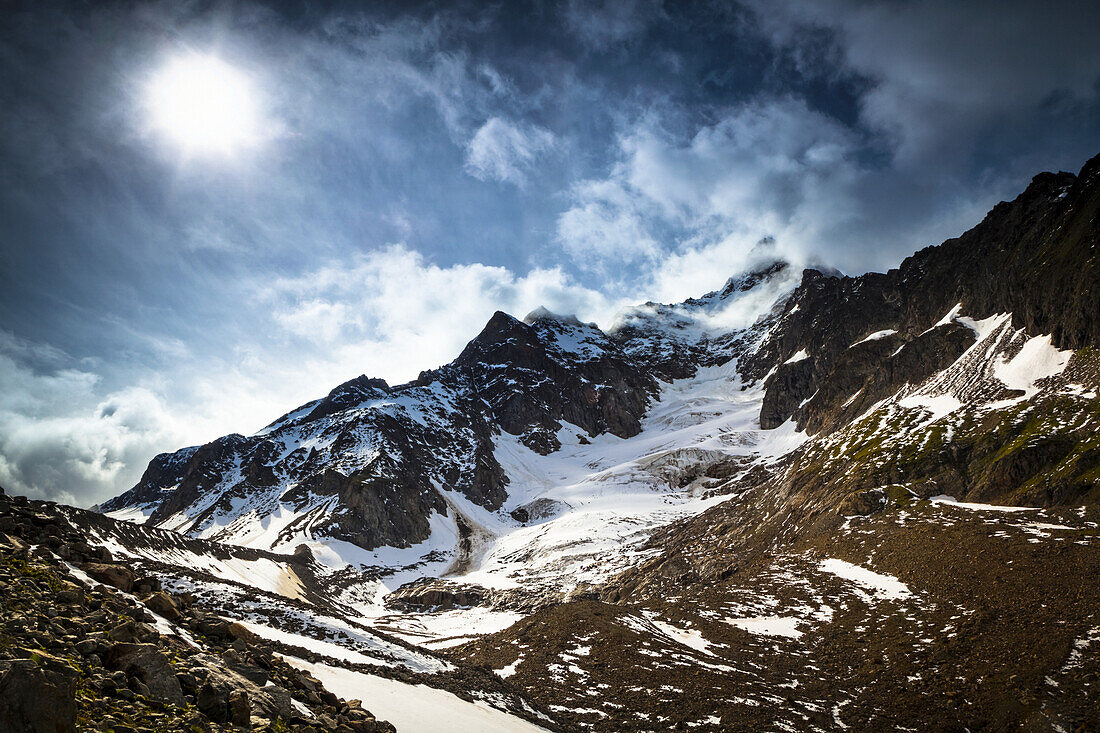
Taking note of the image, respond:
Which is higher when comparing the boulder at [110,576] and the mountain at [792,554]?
the boulder at [110,576]

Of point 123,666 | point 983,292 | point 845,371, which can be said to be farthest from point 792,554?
point 845,371

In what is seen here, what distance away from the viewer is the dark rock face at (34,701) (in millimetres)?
6832

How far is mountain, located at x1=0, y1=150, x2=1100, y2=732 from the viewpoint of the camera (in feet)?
83.0

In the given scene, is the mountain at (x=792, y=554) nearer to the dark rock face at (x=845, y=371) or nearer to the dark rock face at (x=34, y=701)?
the dark rock face at (x=845, y=371)

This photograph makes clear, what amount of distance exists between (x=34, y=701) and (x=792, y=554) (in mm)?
67112

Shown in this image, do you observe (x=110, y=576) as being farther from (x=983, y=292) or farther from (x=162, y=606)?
(x=983, y=292)

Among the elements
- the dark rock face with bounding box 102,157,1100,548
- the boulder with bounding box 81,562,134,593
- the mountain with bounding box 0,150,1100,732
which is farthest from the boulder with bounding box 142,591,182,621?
the dark rock face with bounding box 102,157,1100,548

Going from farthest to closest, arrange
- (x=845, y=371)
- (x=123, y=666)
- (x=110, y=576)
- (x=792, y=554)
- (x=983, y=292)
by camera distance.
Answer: (x=845, y=371) → (x=983, y=292) → (x=792, y=554) → (x=110, y=576) → (x=123, y=666)

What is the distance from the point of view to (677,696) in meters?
25.6

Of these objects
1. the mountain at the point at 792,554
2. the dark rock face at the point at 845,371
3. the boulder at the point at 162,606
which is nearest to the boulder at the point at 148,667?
the boulder at the point at 162,606

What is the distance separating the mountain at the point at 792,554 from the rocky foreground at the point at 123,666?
451cm

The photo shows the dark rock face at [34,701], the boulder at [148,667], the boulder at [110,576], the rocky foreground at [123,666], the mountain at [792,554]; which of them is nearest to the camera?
the dark rock face at [34,701]

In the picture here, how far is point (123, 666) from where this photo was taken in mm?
9422

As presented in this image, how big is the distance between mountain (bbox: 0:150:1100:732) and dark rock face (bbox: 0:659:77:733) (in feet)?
34.5
